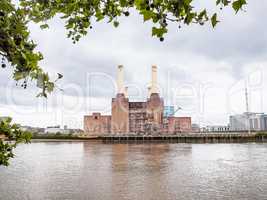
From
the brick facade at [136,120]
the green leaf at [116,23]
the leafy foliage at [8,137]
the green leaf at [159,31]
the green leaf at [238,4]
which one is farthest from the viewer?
the brick facade at [136,120]

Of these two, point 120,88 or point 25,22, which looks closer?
point 25,22

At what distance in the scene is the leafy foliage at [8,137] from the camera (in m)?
3.60

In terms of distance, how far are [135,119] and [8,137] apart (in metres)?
183

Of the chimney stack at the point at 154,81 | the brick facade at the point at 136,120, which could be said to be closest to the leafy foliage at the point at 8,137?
the brick facade at the point at 136,120

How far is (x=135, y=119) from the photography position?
7343 inches

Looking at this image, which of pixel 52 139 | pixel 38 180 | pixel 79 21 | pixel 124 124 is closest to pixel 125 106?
pixel 124 124

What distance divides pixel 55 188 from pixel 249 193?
1166cm

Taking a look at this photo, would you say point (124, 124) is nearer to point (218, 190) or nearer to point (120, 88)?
point (120, 88)

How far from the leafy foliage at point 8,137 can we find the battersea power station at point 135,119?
170 m

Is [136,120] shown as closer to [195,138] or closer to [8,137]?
[195,138]

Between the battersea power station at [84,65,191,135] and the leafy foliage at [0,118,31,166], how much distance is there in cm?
17013

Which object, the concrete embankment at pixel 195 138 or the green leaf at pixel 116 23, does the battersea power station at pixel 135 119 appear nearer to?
the concrete embankment at pixel 195 138

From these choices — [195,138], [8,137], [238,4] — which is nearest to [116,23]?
[238,4]

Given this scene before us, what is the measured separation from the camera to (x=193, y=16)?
11.7 feet
